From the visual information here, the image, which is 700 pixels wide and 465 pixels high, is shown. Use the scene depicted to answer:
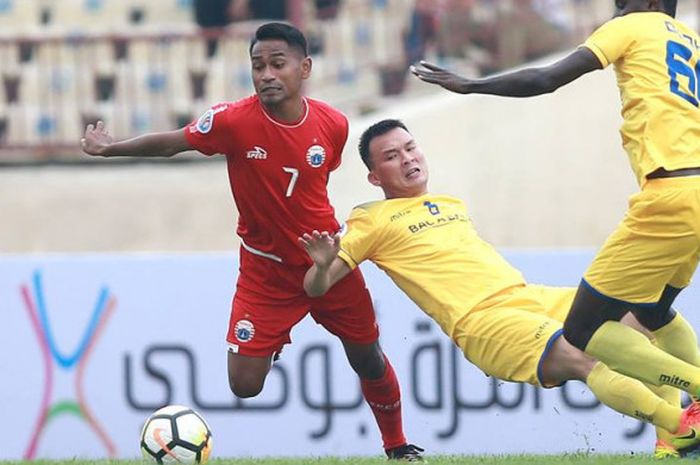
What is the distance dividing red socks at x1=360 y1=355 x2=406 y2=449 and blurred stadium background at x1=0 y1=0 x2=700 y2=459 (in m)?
5.98

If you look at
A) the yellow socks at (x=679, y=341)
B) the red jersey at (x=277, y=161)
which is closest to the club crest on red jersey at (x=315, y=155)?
the red jersey at (x=277, y=161)

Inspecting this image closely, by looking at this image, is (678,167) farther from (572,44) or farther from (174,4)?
(174,4)

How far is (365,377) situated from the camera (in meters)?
7.95

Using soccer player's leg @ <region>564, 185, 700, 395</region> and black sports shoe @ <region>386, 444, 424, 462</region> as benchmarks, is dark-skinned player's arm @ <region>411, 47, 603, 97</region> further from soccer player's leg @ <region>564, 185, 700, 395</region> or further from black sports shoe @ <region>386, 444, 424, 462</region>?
black sports shoe @ <region>386, 444, 424, 462</region>

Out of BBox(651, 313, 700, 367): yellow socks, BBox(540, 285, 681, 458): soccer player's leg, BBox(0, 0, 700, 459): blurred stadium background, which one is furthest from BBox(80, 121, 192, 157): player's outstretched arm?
BBox(0, 0, 700, 459): blurred stadium background

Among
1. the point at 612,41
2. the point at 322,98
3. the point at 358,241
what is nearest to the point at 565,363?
the point at 358,241

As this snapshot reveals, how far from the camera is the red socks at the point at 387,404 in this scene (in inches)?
312

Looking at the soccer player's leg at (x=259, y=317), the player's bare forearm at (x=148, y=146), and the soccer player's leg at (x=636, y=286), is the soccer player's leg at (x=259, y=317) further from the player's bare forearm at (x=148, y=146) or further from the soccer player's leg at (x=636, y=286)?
the soccer player's leg at (x=636, y=286)

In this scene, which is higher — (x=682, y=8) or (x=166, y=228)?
(x=682, y=8)

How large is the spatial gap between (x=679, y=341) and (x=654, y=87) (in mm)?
1343

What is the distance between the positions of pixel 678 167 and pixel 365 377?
2241 mm

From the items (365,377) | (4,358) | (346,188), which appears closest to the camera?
(365,377)

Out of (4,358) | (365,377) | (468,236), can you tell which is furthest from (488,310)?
(4,358)

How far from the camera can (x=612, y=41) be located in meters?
6.39
